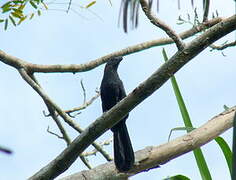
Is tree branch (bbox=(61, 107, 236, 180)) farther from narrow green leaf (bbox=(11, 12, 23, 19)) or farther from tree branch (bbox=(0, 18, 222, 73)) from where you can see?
narrow green leaf (bbox=(11, 12, 23, 19))

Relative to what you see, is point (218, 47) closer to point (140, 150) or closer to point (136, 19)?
point (140, 150)

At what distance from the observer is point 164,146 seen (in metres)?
2.97

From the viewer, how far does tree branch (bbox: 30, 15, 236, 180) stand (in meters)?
1.77

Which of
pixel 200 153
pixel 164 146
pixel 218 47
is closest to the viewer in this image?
pixel 200 153

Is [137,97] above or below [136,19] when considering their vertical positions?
below

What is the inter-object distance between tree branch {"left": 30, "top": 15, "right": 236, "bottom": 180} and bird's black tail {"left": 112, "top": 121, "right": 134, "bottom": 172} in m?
0.68

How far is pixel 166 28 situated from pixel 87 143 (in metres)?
0.69

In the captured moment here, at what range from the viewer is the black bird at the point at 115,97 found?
361 centimetres

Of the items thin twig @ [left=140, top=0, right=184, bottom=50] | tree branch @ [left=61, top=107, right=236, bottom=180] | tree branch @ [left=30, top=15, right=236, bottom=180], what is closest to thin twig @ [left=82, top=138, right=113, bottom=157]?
tree branch @ [left=61, top=107, right=236, bottom=180]

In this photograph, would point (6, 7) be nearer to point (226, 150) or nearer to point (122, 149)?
point (122, 149)

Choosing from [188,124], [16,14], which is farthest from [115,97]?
[188,124]

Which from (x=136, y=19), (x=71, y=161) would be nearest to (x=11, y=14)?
(x=71, y=161)

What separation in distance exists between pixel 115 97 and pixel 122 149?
1127mm

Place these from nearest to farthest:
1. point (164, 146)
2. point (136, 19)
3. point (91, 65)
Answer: point (136, 19), point (164, 146), point (91, 65)
